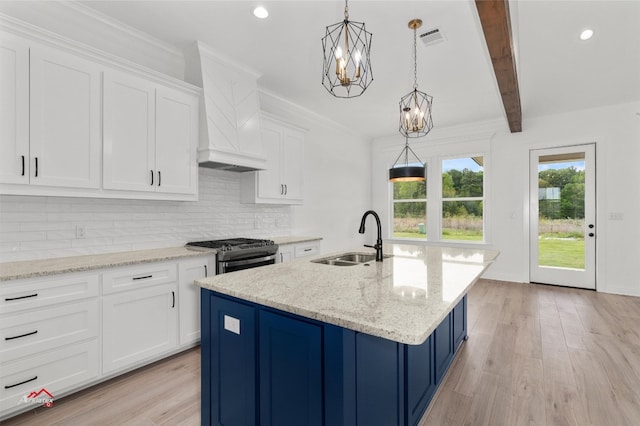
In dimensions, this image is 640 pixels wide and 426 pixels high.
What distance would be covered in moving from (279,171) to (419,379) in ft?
9.47

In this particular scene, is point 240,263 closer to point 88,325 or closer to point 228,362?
point 88,325

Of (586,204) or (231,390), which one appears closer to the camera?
(231,390)

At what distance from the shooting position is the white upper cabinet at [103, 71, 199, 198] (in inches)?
94.7

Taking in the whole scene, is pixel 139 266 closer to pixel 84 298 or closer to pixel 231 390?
pixel 84 298

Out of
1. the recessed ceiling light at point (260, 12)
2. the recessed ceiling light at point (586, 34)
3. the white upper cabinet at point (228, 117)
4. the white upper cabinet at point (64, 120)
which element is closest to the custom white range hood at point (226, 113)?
the white upper cabinet at point (228, 117)

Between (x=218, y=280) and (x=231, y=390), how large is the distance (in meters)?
0.54

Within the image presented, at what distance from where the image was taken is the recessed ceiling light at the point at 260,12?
2.48 metres

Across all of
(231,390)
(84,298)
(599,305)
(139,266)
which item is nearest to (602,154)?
(599,305)

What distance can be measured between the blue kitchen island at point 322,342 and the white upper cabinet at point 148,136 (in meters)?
1.46

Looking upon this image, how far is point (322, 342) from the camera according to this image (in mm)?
1147

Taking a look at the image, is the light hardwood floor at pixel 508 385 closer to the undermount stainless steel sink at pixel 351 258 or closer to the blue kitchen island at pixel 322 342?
the blue kitchen island at pixel 322 342

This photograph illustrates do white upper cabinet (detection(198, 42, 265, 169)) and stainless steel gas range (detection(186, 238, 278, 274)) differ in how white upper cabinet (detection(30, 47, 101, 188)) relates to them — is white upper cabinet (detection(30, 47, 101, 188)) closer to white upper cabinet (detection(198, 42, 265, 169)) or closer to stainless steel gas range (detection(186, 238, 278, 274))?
white upper cabinet (detection(198, 42, 265, 169))

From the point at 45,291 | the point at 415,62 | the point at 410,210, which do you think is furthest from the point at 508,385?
the point at 410,210

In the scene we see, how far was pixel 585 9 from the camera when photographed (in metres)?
2.49
